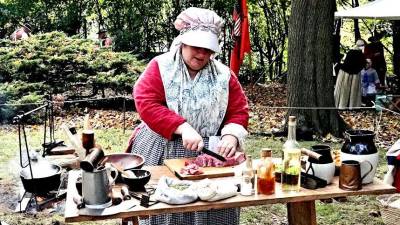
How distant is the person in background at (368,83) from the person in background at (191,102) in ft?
33.8

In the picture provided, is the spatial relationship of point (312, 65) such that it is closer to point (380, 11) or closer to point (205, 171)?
point (380, 11)

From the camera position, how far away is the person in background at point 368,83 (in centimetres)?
1260

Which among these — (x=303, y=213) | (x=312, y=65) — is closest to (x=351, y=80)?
(x=312, y=65)

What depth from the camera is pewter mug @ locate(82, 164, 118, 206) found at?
2.21 meters

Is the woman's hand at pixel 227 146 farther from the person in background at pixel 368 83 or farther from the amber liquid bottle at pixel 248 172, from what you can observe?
the person in background at pixel 368 83

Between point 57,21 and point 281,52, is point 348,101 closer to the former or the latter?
point 281,52

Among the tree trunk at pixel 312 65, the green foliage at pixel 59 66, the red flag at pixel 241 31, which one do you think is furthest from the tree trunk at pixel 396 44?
the green foliage at pixel 59 66

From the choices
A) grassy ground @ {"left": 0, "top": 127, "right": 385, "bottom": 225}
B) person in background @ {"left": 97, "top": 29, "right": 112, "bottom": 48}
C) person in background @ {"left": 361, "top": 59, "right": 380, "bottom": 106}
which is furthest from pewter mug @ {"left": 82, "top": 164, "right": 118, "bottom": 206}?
person in background @ {"left": 361, "top": 59, "right": 380, "bottom": 106}

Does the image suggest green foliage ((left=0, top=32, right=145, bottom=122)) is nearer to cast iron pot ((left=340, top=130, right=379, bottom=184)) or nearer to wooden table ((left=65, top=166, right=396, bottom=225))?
wooden table ((left=65, top=166, right=396, bottom=225))

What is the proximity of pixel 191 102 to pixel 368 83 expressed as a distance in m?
10.6

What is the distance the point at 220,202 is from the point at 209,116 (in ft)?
2.28

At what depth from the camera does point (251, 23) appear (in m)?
15.4

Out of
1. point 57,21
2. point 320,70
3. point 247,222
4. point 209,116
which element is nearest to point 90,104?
point 57,21

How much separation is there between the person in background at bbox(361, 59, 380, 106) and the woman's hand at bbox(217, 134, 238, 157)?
10474mm
